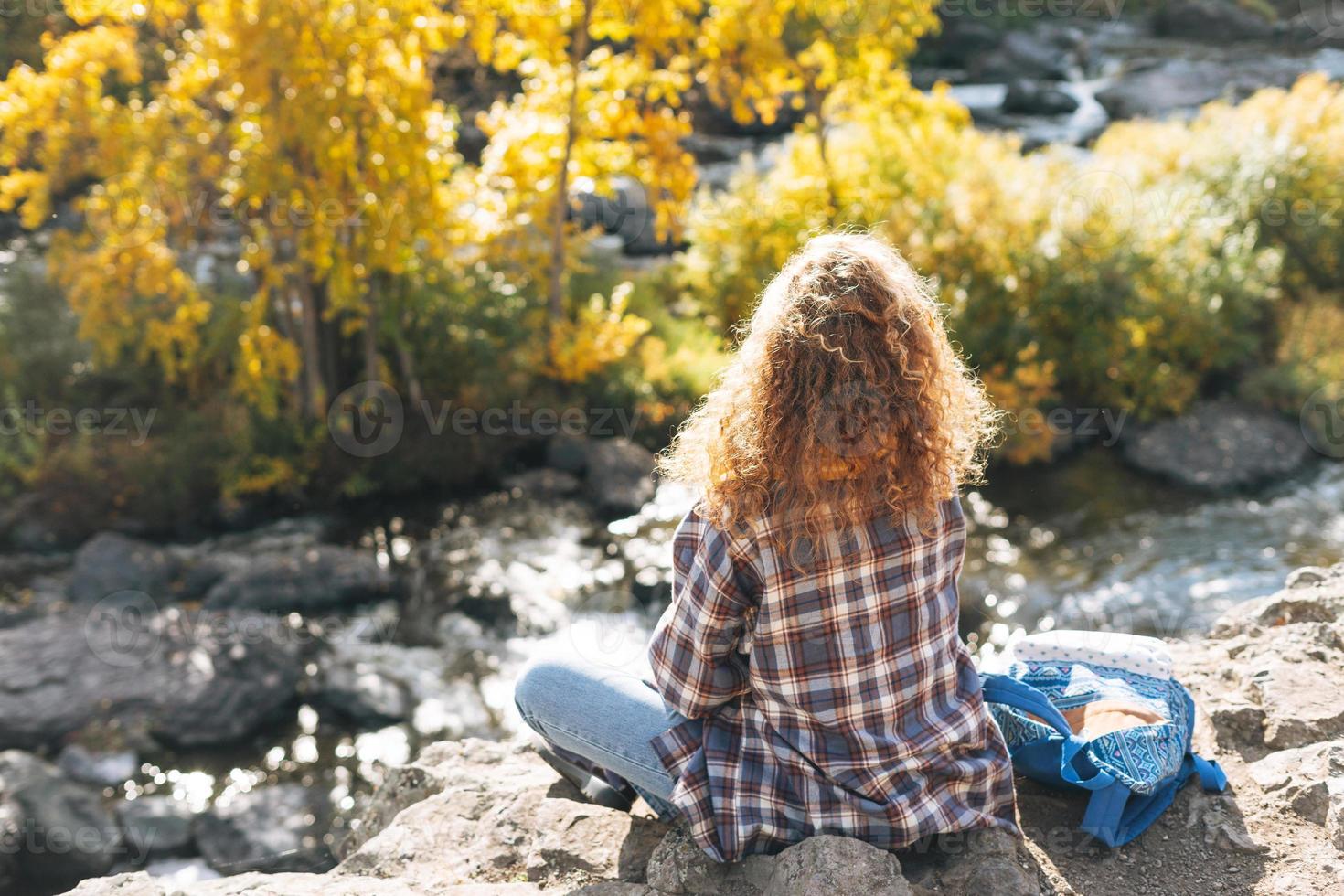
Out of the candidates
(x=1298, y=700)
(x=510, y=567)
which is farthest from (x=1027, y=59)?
(x=1298, y=700)

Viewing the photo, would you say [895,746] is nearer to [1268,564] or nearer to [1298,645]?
[1298,645]

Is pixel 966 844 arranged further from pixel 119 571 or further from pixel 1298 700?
pixel 119 571

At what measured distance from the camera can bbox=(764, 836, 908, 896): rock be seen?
195cm

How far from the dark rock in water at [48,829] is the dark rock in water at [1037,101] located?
14.6 meters

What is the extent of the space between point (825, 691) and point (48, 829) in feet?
11.9

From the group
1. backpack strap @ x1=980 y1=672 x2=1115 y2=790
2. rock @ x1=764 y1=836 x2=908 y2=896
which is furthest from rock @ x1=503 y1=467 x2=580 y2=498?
rock @ x1=764 y1=836 x2=908 y2=896

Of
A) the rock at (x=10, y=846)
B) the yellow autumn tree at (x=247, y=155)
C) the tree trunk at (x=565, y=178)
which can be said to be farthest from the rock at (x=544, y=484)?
the rock at (x=10, y=846)

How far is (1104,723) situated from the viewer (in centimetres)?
234

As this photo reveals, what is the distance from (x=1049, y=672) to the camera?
2.51 m

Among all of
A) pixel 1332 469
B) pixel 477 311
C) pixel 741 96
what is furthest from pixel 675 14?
pixel 1332 469

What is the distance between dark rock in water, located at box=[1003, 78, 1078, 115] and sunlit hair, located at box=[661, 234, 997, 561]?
1457cm

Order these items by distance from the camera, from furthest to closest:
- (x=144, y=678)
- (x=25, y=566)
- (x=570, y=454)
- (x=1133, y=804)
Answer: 1. (x=570, y=454)
2. (x=25, y=566)
3. (x=144, y=678)
4. (x=1133, y=804)

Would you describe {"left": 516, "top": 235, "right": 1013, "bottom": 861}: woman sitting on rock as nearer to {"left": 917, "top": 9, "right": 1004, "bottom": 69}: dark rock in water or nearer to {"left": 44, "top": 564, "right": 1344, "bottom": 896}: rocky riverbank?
{"left": 44, "top": 564, "right": 1344, "bottom": 896}: rocky riverbank

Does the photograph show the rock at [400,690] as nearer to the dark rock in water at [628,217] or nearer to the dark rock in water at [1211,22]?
the dark rock in water at [628,217]
